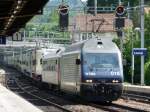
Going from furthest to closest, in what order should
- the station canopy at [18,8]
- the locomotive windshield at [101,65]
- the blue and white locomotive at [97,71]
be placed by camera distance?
the locomotive windshield at [101,65]
the blue and white locomotive at [97,71]
the station canopy at [18,8]

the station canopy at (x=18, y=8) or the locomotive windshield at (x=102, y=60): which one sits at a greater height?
the station canopy at (x=18, y=8)

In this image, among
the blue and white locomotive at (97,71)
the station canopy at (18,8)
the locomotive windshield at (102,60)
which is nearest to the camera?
the station canopy at (18,8)

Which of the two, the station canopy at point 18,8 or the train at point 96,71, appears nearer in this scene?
the station canopy at point 18,8

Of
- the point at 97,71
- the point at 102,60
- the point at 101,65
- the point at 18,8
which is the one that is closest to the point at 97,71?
the point at 97,71

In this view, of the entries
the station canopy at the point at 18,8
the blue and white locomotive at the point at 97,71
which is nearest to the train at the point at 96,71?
the blue and white locomotive at the point at 97,71

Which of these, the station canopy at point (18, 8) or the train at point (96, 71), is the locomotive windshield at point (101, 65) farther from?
the station canopy at point (18, 8)

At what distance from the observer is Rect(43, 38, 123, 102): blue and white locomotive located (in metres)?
28.8

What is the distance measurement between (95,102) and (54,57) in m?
8.77

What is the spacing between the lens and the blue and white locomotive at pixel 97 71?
28.8 meters

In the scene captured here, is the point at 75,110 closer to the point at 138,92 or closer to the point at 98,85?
the point at 98,85

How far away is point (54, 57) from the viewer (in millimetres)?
40250

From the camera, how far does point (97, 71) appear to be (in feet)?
96.2

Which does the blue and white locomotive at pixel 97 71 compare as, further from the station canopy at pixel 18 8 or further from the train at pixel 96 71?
the station canopy at pixel 18 8

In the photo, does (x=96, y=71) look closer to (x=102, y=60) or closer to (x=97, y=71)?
(x=97, y=71)
